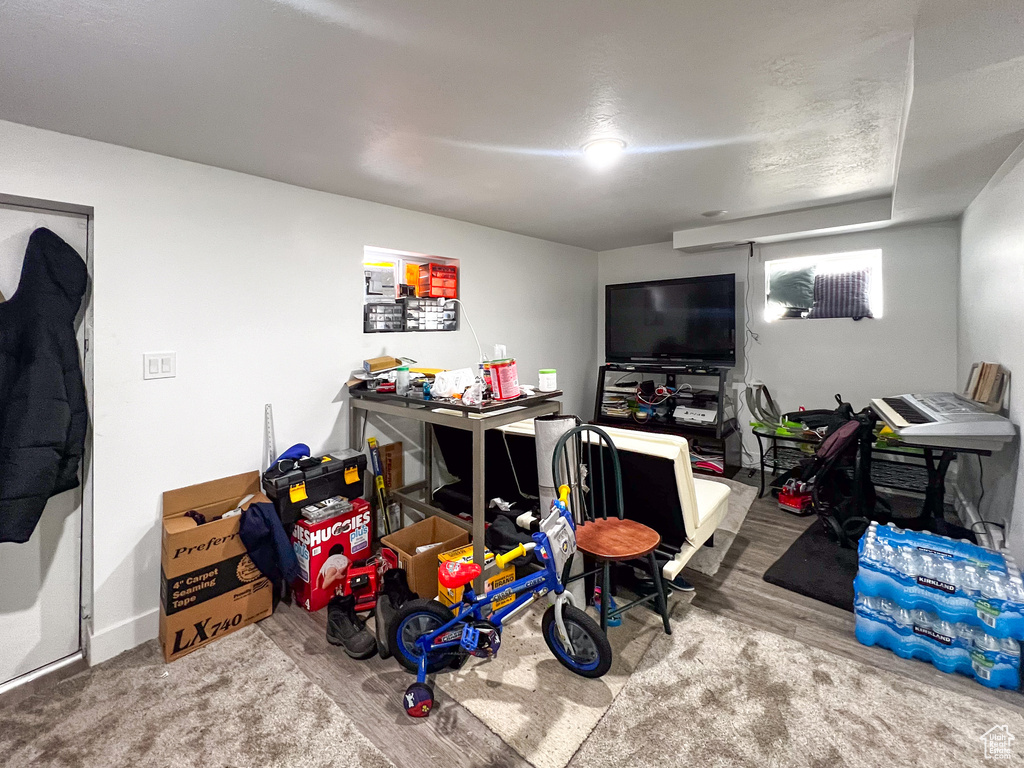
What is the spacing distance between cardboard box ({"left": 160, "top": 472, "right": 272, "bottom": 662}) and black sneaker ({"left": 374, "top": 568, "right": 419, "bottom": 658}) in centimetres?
60

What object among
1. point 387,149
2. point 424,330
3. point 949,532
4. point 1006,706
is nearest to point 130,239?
point 387,149

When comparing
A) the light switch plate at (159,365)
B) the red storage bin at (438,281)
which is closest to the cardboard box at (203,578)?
the light switch plate at (159,365)

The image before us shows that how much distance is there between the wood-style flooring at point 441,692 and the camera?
4.94 feet

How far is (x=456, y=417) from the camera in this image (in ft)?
7.26

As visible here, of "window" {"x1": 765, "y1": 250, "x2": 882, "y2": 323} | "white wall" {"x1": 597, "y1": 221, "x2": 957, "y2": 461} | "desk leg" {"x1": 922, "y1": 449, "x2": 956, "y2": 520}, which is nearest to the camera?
"desk leg" {"x1": 922, "y1": 449, "x2": 956, "y2": 520}

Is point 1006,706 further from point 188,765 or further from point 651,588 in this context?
point 188,765

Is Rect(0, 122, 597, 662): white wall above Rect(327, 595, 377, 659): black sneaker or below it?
above

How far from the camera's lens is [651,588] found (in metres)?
2.31

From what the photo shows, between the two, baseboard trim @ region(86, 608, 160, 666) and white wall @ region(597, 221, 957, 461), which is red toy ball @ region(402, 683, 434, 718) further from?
white wall @ region(597, 221, 957, 461)

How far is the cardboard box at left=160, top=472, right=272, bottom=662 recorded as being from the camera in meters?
1.94

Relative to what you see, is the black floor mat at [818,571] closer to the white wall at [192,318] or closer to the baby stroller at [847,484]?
the baby stroller at [847,484]

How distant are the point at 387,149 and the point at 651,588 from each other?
2513 mm

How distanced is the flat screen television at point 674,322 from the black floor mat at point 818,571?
169 centimetres

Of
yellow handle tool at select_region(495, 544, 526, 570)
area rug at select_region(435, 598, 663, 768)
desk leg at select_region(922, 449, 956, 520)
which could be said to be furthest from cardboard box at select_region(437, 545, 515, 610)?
desk leg at select_region(922, 449, 956, 520)
